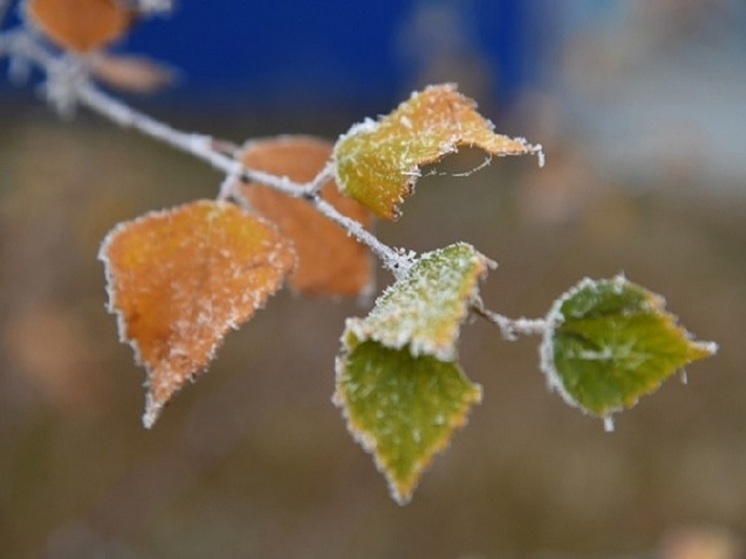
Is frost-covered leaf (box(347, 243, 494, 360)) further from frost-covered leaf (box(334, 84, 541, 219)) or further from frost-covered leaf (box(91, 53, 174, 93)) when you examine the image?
frost-covered leaf (box(91, 53, 174, 93))

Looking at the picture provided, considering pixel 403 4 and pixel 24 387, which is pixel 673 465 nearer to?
pixel 24 387

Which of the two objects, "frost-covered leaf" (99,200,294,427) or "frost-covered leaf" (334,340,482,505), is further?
"frost-covered leaf" (99,200,294,427)

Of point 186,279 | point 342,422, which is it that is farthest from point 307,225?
point 342,422

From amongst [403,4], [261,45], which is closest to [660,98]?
[403,4]

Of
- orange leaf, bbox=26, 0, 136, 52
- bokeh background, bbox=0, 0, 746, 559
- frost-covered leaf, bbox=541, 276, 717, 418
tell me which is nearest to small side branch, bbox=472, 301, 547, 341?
frost-covered leaf, bbox=541, 276, 717, 418

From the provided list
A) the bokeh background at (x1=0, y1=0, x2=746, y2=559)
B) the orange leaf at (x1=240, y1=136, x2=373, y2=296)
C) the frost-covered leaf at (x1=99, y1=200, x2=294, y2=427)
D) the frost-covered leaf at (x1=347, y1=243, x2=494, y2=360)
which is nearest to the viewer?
the frost-covered leaf at (x1=347, y1=243, x2=494, y2=360)

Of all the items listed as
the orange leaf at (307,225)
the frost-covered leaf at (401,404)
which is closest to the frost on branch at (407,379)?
the frost-covered leaf at (401,404)

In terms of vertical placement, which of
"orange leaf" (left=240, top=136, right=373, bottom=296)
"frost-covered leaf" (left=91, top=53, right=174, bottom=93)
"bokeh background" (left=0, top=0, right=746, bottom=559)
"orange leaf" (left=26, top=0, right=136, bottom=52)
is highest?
"bokeh background" (left=0, top=0, right=746, bottom=559)

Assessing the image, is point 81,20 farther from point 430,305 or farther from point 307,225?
point 430,305

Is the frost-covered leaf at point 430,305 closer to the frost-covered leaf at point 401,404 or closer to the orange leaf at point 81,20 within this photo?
the frost-covered leaf at point 401,404
